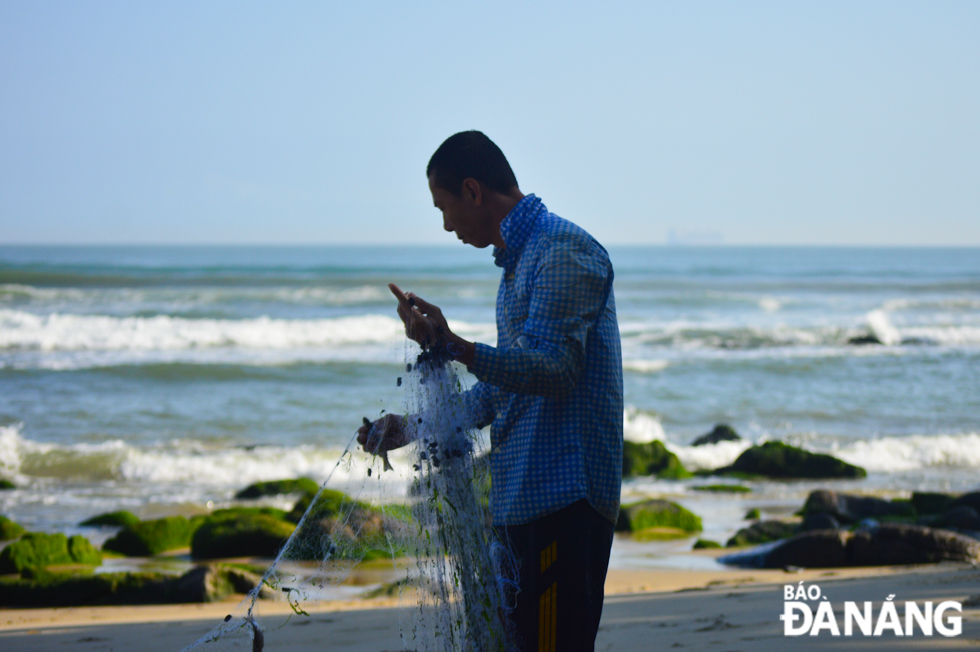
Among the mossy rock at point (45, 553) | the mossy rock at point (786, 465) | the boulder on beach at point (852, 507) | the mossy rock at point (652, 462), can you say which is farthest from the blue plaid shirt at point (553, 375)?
the mossy rock at point (786, 465)

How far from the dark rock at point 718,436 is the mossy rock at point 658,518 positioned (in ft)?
14.6

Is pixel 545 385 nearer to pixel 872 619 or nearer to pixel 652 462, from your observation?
pixel 872 619

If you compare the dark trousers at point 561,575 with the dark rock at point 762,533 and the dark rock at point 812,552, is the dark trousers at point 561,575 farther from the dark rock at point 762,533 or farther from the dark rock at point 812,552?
the dark rock at point 762,533

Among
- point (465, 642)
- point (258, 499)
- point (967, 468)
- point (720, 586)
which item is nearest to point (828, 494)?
point (720, 586)

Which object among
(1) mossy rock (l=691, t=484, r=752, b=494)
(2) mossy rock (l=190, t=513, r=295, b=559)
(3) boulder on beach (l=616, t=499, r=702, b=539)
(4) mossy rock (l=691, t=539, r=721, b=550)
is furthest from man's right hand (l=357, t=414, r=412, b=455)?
(1) mossy rock (l=691, t=484, r=752, b=494)

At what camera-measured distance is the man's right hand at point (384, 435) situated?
2.48 metres

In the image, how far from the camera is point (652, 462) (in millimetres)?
11258

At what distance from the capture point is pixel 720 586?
6.20 meters

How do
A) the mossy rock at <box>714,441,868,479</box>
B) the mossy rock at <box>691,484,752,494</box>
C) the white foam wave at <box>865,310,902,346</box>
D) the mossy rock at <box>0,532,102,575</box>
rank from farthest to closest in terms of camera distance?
the white foam wave at <box>865,310,902,346</box> < the mossy rock at <box>714,441,868,479</box> < the mossy rock at <box>691,484,752,494</box> < the mossy rock at <box>0,532,102,575</box>

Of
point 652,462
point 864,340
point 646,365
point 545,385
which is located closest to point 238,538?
point 652,462

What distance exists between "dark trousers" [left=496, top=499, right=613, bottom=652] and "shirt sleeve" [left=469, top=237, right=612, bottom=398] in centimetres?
34

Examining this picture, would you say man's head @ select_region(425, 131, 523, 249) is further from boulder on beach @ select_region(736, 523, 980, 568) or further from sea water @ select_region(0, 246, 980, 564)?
boulder on beach @ select_region(736, 523, 980, 568)

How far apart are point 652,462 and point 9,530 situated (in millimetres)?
7289

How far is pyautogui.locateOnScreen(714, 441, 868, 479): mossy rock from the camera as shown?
10766mm
